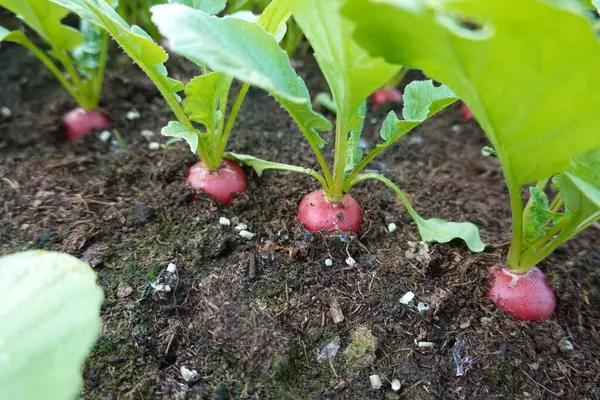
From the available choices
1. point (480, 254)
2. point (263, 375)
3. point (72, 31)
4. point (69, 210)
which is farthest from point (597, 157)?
point (72, 31)

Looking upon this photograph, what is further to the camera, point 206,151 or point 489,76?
point 206,151

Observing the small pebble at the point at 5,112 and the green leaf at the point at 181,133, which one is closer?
the green leaf at the point at 181,133

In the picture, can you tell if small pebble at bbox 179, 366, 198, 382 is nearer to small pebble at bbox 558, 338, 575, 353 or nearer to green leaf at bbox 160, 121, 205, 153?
green leaf at bbox 160, 121, 205, 153

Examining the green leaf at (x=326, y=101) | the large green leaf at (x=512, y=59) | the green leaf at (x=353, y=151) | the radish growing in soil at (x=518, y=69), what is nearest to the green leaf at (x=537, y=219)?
the radish growing in soil at (x=518, y=69)

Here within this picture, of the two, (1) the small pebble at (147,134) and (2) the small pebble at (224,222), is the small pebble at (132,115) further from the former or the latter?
(2) the small pebble at (224,222)

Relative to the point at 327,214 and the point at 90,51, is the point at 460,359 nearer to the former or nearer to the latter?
the point at 327,214

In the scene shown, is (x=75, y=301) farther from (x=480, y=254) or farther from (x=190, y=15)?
(x=480, y=254)

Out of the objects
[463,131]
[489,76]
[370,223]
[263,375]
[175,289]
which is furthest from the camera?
[463,131]

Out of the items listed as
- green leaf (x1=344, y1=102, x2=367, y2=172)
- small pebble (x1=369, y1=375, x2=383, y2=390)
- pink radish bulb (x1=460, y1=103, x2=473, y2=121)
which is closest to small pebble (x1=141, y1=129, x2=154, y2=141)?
green leaf (x1=344, y1=102, x2=367, y2=172)
